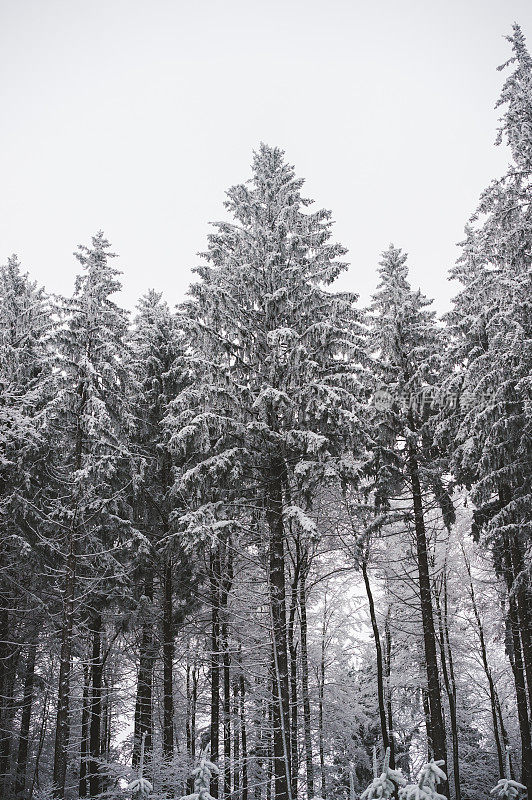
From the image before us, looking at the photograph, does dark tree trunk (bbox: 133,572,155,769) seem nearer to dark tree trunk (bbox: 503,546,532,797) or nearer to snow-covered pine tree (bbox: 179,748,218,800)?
dark tree trunk (bbox: 503,546,532,797)

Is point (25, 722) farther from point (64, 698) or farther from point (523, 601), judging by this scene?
point (523, 601)

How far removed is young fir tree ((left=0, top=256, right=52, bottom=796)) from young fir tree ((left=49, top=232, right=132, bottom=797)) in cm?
71

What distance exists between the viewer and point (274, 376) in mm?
13266

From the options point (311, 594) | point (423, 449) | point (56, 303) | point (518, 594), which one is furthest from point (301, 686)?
point (56, 303)

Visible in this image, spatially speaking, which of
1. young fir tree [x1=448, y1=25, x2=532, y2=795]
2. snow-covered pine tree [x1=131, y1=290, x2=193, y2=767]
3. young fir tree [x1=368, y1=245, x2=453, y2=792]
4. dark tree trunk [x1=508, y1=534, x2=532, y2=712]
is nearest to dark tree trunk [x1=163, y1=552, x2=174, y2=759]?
snow-covered pine tree [x1=131, y1=290, x2=193, y2=767]

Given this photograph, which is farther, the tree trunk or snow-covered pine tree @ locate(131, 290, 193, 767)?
the tree trunk

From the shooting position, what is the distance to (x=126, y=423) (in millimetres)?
14977

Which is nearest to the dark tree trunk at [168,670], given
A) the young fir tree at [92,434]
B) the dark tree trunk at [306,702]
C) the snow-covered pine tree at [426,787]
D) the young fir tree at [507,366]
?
the young fir tree at [92,434]

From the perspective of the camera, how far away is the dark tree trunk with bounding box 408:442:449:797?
1286 centimetres

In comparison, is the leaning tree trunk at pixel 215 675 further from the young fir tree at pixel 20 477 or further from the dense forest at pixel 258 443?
the young fir tree at pixel 20 477

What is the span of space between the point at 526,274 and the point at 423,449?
18.4ft

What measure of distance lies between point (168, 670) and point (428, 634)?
7105 mm

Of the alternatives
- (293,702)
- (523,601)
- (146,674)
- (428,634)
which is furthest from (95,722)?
(523,601)

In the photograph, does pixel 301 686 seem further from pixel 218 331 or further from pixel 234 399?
pixel 218 331
